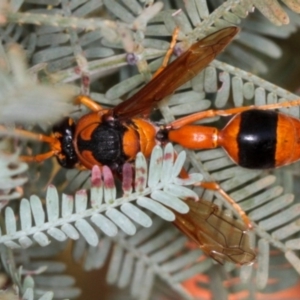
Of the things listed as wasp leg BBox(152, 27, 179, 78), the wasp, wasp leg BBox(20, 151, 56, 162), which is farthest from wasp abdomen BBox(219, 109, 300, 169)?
wasp leg BBox(20, 151, 56, 162)

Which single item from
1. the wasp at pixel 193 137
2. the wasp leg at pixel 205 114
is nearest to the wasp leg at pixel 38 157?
the wasp at pixel 193 137

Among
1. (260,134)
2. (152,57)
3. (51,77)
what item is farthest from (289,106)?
(51,77)

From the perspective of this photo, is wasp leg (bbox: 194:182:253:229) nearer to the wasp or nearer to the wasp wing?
the wasp

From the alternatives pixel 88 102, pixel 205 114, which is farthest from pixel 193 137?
pixel 88 102

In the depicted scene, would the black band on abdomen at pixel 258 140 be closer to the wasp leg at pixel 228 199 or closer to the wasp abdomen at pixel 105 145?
the wasp leg at pixel 228 199

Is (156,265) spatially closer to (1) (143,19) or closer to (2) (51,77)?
(2) (51,77)

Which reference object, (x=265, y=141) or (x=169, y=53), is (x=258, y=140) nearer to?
(x=265, y=141)
